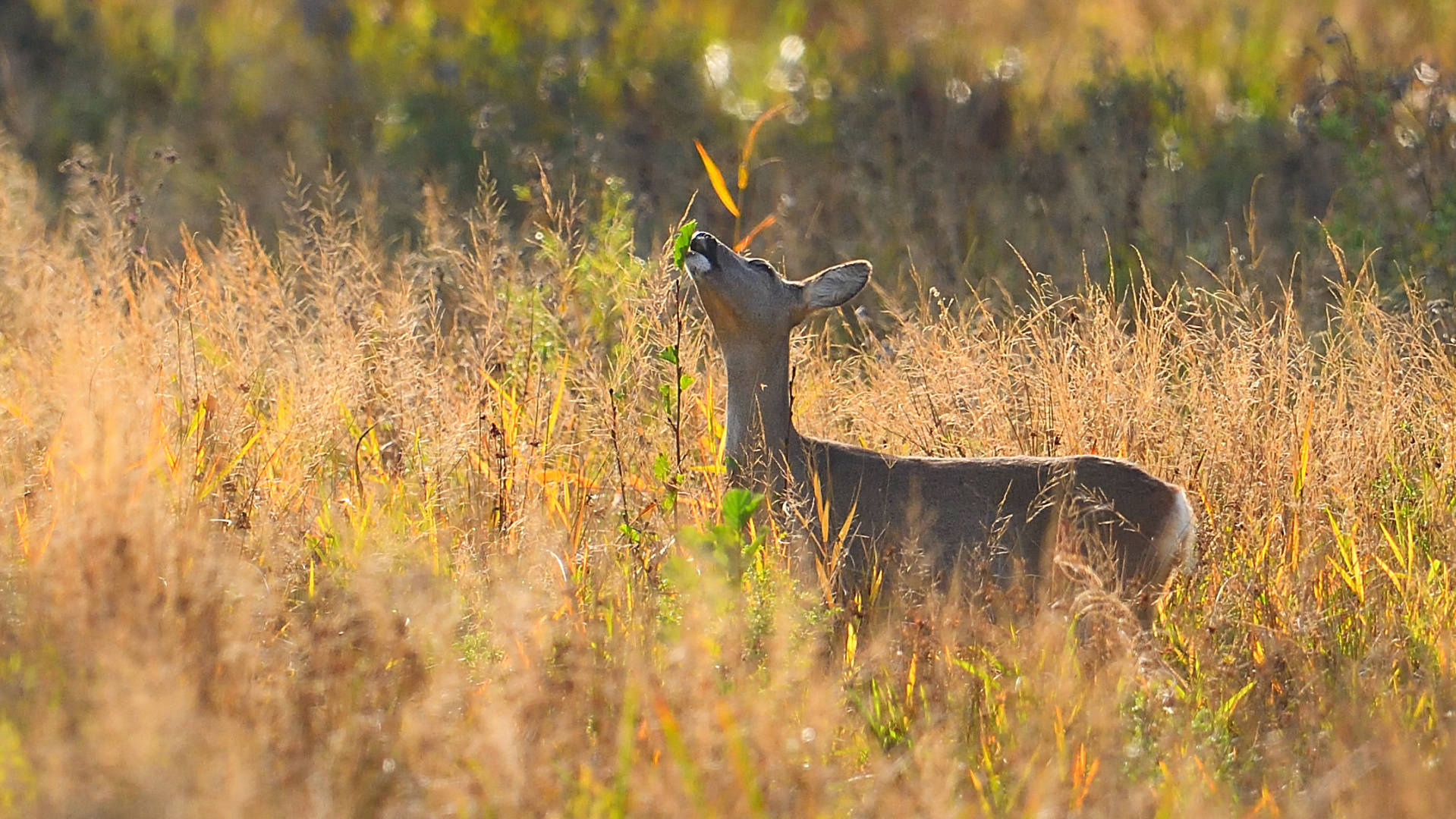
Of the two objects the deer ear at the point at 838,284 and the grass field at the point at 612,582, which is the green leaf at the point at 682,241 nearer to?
the grass field at the point at 612,582

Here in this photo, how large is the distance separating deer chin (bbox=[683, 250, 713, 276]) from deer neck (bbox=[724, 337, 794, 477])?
1.19 feet

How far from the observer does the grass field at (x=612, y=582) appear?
3.12m

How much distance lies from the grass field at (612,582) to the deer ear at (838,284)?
0.46m

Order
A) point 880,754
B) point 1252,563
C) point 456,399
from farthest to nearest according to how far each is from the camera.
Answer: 1. point 456,399
2. point 1252,563
3. point 880,754

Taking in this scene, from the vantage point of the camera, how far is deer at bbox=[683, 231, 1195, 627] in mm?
4535

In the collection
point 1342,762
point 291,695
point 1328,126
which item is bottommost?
point 1342,762

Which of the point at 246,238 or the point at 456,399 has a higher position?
the point at 246,238

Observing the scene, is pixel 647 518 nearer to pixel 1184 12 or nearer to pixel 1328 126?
pixel 1328 126

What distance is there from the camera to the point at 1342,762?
309 centimetres

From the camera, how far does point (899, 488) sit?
4.84m

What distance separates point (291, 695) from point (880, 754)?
1242 mm

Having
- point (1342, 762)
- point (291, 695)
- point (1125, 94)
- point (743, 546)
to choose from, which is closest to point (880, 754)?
point (743, 546)

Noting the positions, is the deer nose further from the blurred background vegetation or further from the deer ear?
the blurred background vegetation

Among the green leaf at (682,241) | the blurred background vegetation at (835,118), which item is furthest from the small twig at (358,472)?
the blurred background vegetation at (835,118)
